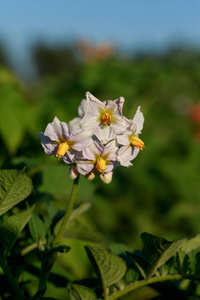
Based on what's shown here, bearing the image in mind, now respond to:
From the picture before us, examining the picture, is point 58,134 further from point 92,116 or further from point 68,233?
point 68,233

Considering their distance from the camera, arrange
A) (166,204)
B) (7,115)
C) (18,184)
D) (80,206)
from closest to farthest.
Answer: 1. (18,184)
2. (80,206)
3. (7,115)
4. (166,204)

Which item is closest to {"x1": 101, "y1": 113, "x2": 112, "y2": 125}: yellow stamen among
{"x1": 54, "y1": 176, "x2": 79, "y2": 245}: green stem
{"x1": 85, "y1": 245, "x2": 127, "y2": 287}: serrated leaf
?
{"x1": 54, "y1": 176, "x2": 79, "y2": 245}: green stem

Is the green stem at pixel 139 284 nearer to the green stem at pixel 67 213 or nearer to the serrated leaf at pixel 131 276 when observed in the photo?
the serrated leaf at pixel 131 276

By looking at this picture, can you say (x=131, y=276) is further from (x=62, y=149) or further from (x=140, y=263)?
(x=62, y=149)

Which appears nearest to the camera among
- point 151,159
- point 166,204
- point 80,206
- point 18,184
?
point 18,184

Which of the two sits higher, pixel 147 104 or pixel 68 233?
pixel 68 233

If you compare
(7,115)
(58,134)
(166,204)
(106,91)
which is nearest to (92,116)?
(58,134)

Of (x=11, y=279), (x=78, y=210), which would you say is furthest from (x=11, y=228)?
(x=78, y=210)
